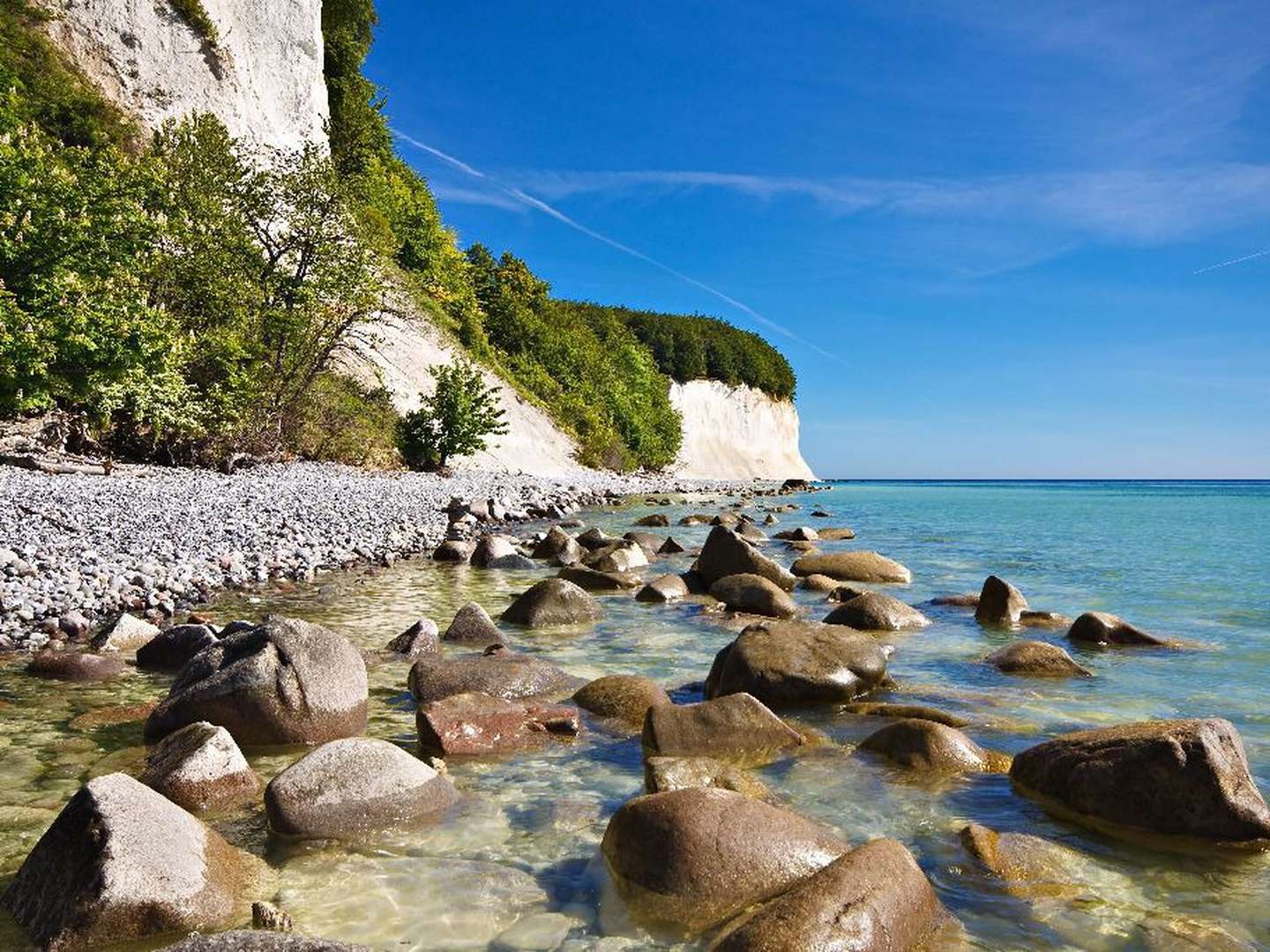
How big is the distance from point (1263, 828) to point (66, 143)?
109 ft

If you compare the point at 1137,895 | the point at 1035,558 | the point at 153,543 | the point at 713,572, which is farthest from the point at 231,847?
the point at 1035,558

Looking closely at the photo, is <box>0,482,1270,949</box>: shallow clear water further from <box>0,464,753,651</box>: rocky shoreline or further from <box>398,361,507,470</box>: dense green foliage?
<box>398,361,507,470</box>: dense green foliage

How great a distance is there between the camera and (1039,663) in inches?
306

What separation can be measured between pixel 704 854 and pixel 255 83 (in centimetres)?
4099

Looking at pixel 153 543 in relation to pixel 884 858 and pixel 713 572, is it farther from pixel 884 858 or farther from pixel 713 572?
pixel 884 858

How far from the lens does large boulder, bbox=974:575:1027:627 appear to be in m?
10.4

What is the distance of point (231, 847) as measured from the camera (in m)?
3.80

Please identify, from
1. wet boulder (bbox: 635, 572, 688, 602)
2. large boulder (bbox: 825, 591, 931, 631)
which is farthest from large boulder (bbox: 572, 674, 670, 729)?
wet boulder (bbox: 635, 572, 688, 602)

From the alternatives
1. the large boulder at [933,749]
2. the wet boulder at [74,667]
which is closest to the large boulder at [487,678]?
the wet boulder at [74,667]

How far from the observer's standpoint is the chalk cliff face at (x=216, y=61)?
30453 millimetres

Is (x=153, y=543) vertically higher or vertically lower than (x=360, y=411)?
lower

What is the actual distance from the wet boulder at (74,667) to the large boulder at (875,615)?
732 centimetres

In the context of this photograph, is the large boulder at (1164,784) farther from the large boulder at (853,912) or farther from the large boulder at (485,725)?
the large boulder at (485,725)

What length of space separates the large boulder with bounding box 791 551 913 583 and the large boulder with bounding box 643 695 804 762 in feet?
28.3
